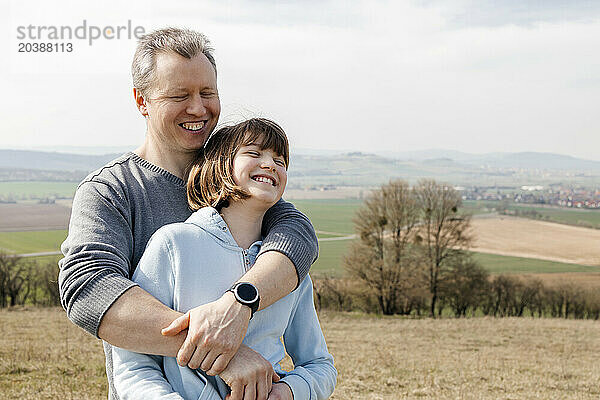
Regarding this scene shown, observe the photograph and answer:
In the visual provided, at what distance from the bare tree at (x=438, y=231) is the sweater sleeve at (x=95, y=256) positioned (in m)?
33.0

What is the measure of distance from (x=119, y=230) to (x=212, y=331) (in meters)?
0.55

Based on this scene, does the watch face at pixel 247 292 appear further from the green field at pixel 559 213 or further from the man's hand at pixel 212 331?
the green field at pixel 559 213

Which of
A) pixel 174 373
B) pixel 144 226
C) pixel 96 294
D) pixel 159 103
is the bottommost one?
pixel 174 373

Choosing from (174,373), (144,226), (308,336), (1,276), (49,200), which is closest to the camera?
(174,373)

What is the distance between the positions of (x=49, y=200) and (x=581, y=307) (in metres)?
43.1

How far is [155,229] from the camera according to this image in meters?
2.39

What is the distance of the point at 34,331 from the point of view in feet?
48.1

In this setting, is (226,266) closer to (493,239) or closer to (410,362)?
(410,362)

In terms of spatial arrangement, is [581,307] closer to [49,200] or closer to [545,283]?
[545,283]

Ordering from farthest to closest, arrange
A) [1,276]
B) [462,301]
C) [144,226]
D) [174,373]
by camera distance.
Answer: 1. [462,301]
2. [1,276]
3. [144,226]
4. [174,373]

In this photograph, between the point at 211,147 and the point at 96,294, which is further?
the point at 211,147

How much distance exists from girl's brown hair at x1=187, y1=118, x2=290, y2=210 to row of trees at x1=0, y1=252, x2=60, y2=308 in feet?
88.8

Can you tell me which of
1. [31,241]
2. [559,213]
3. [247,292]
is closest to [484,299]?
[31,241]

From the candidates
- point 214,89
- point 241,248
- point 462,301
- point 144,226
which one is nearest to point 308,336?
point 241,248
